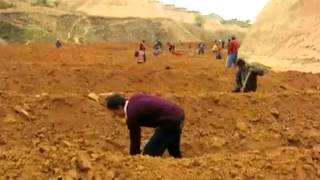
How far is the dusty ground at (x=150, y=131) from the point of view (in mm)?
6742

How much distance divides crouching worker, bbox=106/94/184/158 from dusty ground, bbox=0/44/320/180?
44 cm

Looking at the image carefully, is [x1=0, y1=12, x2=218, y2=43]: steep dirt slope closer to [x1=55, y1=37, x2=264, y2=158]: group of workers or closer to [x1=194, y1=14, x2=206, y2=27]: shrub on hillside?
[x1=194, y1=14, x2=206, y2=27]: shrub on hillside

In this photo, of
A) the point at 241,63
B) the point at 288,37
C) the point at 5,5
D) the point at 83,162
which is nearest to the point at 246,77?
the point at 241,63

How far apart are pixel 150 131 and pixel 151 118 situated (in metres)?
3.45

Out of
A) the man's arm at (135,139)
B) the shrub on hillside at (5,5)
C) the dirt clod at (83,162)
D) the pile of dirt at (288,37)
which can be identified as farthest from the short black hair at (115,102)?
the shrub on hillside at (5,5)

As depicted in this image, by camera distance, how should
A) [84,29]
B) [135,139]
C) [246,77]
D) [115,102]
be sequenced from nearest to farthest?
[115,102] → [135,139] → [246,77] → [84,29]

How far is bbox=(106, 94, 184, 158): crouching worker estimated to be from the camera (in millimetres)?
7656

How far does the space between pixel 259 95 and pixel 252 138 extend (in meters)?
1.83

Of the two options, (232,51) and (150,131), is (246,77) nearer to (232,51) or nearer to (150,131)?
(150,131)

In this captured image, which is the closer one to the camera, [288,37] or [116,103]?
[116,103]

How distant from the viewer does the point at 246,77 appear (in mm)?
15141

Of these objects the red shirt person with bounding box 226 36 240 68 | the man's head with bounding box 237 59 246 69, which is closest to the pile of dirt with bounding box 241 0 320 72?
the red shirt person with bounding box 226 36 240 68

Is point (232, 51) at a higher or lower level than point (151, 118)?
lower

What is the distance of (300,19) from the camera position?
26281 mm
